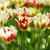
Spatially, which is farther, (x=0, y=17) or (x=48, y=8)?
(x=48, y=8)

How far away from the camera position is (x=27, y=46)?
897mm

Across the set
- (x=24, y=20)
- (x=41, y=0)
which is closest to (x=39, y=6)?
(x=41, y=0)

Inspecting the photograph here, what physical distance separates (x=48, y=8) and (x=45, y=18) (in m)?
0.54

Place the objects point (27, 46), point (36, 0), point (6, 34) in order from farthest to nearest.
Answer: point (36, 0), point (27, 46), point (6, 34)

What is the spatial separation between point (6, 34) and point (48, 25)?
23 centimetres

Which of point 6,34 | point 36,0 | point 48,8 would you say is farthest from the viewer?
point 48,8

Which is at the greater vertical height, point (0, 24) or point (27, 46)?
point (0, 24)

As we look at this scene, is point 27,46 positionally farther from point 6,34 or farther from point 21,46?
point 6,34

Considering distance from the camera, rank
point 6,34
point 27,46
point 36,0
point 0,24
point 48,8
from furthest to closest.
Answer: point 48,8
point 36,0
point 27,46
point 0,24
point 6,34

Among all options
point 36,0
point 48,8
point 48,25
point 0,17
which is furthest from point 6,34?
point 48,8

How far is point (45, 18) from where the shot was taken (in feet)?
2.52

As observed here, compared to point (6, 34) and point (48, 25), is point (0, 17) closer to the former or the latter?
point (6, 34)

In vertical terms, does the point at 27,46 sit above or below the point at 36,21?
below

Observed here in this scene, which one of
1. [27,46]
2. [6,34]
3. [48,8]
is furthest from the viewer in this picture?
[48,8]
